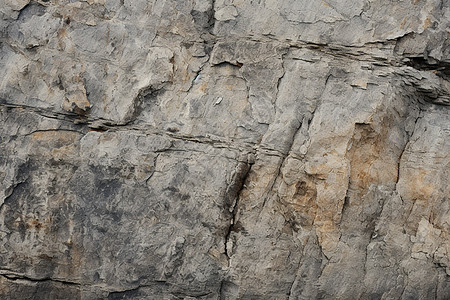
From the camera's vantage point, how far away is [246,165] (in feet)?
12.8

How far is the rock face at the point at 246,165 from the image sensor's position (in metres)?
3.87

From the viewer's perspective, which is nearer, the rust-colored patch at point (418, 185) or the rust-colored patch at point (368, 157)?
the rust-colored patch at point (368, 157)

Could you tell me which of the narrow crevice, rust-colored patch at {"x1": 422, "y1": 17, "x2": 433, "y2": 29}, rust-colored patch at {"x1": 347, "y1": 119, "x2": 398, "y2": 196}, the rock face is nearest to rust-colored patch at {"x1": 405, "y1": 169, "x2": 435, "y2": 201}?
the rock face

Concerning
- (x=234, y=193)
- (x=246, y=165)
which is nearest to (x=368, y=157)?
(x=246, y=165)

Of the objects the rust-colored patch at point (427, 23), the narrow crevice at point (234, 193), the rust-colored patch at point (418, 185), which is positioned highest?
the rust-colored patch at point (427, 23)

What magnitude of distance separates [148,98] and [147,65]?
11.2 inches

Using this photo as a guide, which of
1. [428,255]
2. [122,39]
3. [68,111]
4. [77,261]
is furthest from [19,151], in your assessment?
[428,255]

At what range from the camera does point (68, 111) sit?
4.02 m

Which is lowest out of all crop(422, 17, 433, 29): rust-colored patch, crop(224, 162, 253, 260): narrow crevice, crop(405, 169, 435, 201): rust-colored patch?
crop(224, 162, 253, 260): narrow crevice

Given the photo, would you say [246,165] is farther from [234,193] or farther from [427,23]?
[427,23]

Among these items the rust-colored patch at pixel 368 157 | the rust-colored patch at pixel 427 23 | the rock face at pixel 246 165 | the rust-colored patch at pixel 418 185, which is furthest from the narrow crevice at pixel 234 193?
the rust-colored patch at pixel 427 23

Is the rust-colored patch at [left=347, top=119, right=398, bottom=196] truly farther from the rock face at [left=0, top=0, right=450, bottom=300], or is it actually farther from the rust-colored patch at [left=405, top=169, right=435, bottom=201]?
the rust-colored patch at [left=405, top=169, right=435, bottom=201]

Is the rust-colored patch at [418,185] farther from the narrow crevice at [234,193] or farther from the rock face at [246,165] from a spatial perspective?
the narrow crevice at [234,193]

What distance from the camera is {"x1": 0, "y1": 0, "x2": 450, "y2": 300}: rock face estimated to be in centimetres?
387
